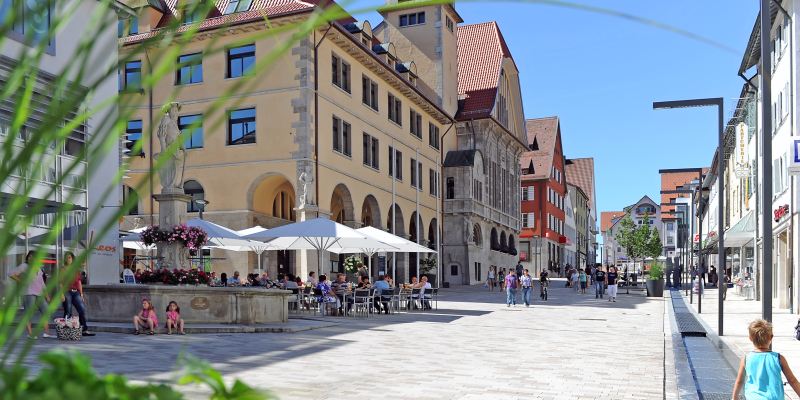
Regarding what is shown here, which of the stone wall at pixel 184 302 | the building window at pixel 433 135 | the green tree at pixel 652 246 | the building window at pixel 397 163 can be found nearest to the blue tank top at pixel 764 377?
the stone wall at pixel 184 302

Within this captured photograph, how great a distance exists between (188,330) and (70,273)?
51.8 feet

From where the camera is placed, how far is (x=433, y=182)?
51250mm

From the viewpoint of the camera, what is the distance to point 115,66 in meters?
1.02

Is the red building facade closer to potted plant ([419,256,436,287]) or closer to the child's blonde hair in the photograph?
potted plant ([419,256,436,287])

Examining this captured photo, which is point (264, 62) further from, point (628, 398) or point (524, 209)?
point (524, 209)

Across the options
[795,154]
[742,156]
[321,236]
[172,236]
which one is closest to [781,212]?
[742,156]

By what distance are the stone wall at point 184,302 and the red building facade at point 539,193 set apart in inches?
2463

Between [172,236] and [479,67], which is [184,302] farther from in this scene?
[479,67]

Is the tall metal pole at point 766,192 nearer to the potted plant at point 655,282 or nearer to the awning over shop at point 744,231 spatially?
the awning over shop at point 744,231

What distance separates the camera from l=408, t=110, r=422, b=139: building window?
47281mm

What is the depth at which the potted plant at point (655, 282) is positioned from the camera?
40.9m

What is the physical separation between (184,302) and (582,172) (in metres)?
102

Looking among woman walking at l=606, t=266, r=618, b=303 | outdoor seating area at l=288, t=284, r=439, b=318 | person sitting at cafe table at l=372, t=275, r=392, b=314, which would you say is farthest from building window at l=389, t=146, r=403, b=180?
person sitting at cafe table at l=372, t=275, r=392, b=314

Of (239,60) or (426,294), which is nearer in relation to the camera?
(426,294)
